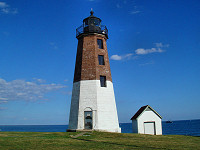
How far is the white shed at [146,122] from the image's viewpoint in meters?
26.7

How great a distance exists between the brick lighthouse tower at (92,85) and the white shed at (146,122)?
336 cm

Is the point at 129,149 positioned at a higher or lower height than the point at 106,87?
lower

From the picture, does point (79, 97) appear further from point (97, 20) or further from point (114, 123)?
point (97, 20)

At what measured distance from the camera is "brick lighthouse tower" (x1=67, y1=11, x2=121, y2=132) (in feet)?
76.2

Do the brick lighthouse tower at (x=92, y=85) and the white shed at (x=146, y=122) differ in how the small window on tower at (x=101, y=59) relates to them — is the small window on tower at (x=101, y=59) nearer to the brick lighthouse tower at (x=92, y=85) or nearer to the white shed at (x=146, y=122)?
the brick lighthouse tower at (x=92, y=85)

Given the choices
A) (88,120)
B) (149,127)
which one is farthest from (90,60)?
(149,127)

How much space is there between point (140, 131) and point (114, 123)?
15.0 feet

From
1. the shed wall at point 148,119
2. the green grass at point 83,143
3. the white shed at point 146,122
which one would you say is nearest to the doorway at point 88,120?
the green grass at point 83,143

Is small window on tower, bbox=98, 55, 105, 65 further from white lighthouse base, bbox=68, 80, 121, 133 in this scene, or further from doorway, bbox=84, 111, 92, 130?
doorway, bbox=84, 111, 92, 130

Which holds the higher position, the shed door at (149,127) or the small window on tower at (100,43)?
the small window on tower at (100,43)

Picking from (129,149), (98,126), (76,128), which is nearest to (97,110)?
(98,126)

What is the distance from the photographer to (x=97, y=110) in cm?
2314

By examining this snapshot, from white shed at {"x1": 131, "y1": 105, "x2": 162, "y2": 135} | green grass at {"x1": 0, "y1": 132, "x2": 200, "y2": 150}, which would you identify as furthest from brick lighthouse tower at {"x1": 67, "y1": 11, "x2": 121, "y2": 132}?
green grass at {"x1": 0, "y1": 132, "x2": 200, "y2": 150}

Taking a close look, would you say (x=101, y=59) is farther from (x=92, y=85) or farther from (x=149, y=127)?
(x=149, y=127)
